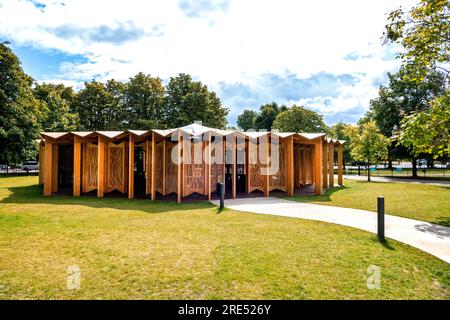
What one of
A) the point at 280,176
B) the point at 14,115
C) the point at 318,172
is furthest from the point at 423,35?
the point at 14,115

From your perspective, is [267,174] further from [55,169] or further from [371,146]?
[371,146]

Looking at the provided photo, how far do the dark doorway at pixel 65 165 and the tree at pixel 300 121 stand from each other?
26.7 m

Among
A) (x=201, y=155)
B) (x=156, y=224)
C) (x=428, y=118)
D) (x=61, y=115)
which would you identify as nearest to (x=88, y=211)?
(x=156, y=224)

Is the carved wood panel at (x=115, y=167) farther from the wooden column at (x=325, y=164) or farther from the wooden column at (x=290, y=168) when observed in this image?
the wooden column at (x=325, y=164)

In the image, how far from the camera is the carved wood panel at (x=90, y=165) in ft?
45.8

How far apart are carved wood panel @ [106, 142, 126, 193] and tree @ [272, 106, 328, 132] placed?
26.3 metres

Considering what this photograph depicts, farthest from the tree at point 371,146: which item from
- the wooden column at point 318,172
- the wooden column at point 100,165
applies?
the wooden column at point 100,165

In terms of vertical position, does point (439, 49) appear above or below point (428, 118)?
above

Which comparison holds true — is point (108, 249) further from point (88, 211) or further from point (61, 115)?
point (61, 115)

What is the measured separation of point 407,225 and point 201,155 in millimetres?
8558

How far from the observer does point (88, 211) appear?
29.8ft

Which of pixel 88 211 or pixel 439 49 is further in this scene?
pixel 88 211

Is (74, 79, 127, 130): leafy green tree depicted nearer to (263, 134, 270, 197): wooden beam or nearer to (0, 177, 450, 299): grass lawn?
(263, 134, 270, 197): wooden beam

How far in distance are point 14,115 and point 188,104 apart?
1631 cm
